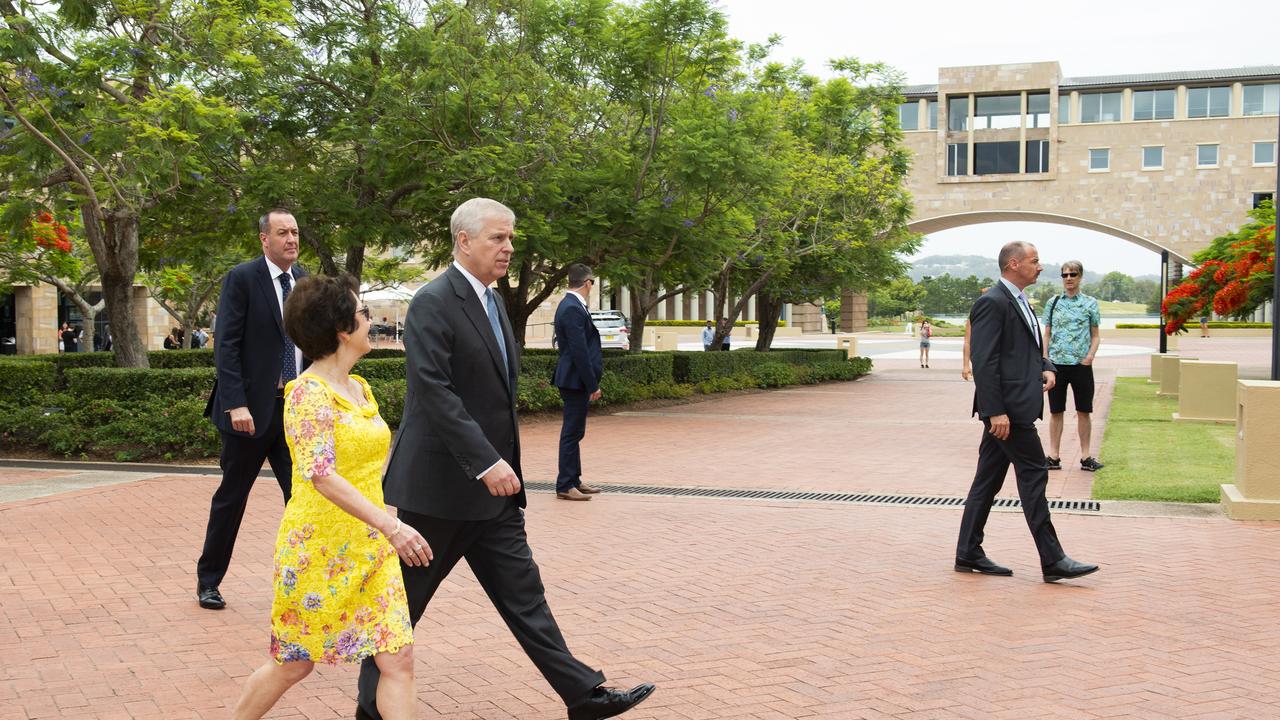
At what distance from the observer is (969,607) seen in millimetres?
5762

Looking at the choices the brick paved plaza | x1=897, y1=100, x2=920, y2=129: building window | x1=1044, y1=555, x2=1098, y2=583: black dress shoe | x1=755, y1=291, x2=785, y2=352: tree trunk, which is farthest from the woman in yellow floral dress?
x1=897, y1=100, x2=920, y2=129: building window

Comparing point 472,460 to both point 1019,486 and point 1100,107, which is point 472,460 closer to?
point 1019,486

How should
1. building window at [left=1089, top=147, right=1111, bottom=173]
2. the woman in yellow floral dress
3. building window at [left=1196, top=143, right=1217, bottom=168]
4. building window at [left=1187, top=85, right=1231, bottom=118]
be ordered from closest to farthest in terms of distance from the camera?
the woman in yellow floral dress
building window at [left=1196, top=143, right=1217, bottom=168]
building window at [left=1187, top=85, right=1231, bottom=118]
building window at [left=1089, top=147, right=1111, bottom=173]

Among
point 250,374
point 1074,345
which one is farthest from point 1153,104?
point 250,374

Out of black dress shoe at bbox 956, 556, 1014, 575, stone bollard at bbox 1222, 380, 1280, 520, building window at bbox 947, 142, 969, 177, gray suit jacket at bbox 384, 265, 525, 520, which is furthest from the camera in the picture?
building window at bbox 947, 142, 969, 177

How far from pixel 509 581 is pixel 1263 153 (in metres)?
62.8

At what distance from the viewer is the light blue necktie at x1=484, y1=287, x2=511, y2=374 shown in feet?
13.3

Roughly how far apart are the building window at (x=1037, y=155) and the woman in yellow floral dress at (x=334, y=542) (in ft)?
201

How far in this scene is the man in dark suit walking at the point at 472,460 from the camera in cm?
379

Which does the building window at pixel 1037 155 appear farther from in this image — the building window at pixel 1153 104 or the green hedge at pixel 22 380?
the green hedge at pixel 22 380

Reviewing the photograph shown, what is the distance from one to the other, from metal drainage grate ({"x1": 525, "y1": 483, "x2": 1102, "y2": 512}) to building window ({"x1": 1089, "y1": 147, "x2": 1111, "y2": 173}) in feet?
181

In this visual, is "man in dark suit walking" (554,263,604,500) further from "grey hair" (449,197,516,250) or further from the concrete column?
the concrete column

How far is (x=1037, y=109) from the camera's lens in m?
59.8

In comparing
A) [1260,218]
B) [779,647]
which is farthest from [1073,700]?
[1260,218]
